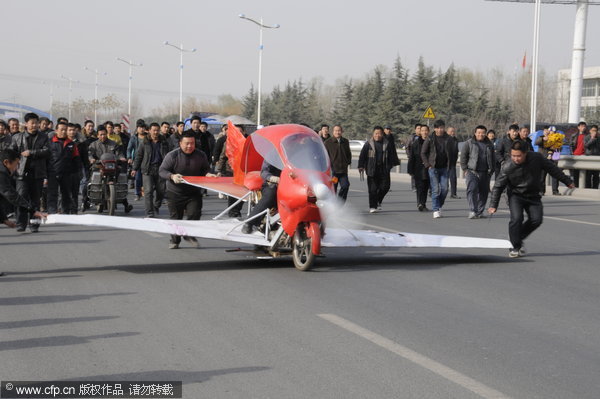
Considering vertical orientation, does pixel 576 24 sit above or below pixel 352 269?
above

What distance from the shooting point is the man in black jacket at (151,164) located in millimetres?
18469

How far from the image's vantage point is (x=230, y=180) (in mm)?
13828

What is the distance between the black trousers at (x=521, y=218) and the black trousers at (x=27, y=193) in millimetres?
8557

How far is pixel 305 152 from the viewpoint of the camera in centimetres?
1145

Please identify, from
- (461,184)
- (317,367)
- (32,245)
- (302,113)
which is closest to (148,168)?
(32,245)

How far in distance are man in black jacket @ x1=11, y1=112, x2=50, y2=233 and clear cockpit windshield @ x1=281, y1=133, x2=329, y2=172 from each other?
6.40 m

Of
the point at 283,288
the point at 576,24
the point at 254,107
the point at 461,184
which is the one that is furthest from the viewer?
the point at 254,107

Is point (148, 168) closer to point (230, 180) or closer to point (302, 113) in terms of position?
point (230, 180)

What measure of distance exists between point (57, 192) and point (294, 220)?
8048mm

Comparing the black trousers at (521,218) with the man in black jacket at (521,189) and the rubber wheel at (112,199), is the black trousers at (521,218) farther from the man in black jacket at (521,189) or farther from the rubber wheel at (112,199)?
the rubber wheel at (112,199)

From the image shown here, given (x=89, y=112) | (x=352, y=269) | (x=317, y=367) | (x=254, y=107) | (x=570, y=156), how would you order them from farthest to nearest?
(x=89, y=112) < (x=254, y=107) < (x=570, y=156) < (x=352, y=269) < (x=317, y=367)

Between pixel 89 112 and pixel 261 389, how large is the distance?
138 metres

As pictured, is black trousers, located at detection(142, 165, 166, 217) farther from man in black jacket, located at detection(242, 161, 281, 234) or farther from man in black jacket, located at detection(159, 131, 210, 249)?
man in black jacket, located at detection(242, 161, 281, 234)

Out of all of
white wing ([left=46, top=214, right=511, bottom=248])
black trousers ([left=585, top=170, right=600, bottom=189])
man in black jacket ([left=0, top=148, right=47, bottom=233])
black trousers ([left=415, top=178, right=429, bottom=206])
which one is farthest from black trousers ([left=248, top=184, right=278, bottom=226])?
black trousers ([left=585, top=170, right=600, bottom=189])
